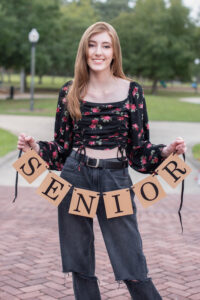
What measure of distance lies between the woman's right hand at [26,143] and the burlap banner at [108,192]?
0.11 feet

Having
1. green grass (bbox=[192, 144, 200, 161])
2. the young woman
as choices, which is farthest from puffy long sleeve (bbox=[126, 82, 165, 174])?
green grass (bbox=[192, 144, 200, 161])

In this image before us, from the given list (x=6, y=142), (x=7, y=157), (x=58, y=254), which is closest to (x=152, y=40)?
(x=6, y=142)

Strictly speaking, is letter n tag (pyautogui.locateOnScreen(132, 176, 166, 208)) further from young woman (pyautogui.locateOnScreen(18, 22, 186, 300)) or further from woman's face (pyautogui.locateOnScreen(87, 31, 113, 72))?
woman's face (pyautogui.locateOnScreen(87, 31, 113, 72))

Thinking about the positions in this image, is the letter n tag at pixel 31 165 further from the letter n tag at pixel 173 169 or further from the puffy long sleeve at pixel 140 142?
the letter n tag at pixel 173 169

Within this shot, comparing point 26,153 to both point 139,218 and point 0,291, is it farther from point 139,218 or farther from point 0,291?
point 139,218

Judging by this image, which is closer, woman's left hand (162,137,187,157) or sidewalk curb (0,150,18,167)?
woman's left hand (162,137,187,157)

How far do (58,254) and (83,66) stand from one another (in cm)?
247

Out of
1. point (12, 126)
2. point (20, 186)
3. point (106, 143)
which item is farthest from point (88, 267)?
point (12, 126)

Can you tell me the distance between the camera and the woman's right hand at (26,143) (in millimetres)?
2871

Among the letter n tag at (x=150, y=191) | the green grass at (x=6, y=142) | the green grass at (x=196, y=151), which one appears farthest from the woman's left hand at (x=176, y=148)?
the green grass at (x=6, y=142)

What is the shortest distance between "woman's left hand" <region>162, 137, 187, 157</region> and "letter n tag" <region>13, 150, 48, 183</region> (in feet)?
2.31

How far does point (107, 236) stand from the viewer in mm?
2801

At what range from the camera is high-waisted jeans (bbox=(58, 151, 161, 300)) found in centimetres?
276

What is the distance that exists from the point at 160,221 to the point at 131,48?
43753mm
